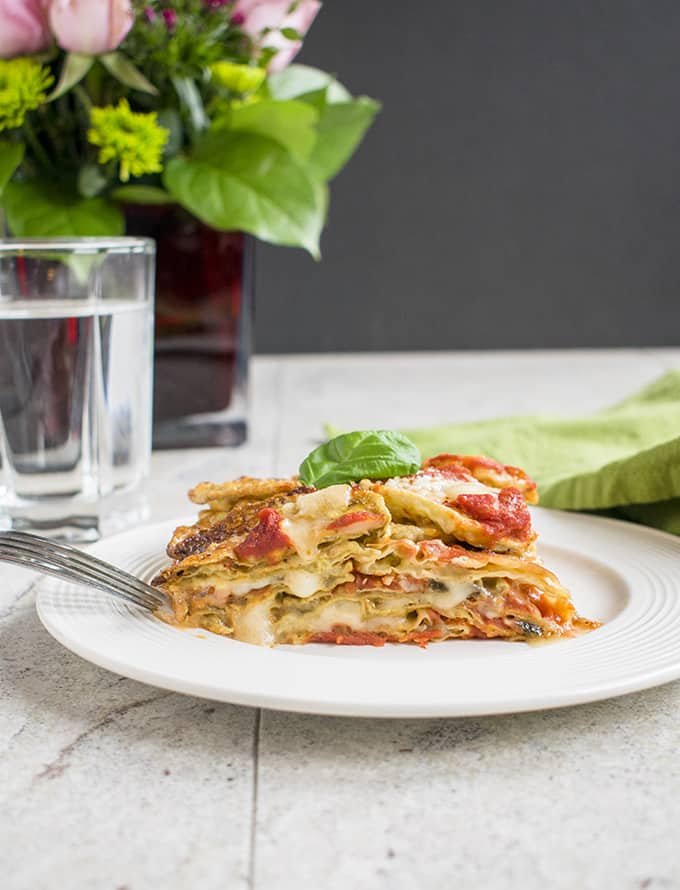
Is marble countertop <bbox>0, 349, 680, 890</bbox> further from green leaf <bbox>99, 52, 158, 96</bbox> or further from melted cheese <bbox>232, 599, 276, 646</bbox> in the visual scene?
green leaf <bbox>99, 52, 158, 96</bbox>

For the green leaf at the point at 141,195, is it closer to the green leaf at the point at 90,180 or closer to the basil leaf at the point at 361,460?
the green leaf at the point at 90,180

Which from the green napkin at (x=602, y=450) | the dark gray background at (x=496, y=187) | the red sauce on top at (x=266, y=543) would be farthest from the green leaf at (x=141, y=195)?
the dark gray background at (x=496, y=187)

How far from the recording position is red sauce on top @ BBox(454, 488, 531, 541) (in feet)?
3.14

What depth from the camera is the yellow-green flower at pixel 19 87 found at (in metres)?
1.48

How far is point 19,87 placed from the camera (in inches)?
58.2


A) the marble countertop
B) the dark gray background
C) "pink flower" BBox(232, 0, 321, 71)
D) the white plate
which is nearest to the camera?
the marble countertop

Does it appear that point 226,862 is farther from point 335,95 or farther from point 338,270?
point 338,270

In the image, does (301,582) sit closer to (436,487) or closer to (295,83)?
(436,487)

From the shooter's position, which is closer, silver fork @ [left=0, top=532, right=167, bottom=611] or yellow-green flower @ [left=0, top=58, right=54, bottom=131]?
silver fork @ [left=0, top=532, right=167, bottom=611]

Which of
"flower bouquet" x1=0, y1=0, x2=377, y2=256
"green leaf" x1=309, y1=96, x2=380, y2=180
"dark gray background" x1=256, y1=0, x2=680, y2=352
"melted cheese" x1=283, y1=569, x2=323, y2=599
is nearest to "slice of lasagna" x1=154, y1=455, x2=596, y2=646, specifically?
"melted cheese" x1=283, y1=569, x2=323, y2=599

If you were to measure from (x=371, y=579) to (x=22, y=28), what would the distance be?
0.92m

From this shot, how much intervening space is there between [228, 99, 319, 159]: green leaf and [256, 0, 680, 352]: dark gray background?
1.30 metres

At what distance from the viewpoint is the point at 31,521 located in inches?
53.5

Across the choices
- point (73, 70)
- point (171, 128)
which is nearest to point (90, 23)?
point (73, 70)
